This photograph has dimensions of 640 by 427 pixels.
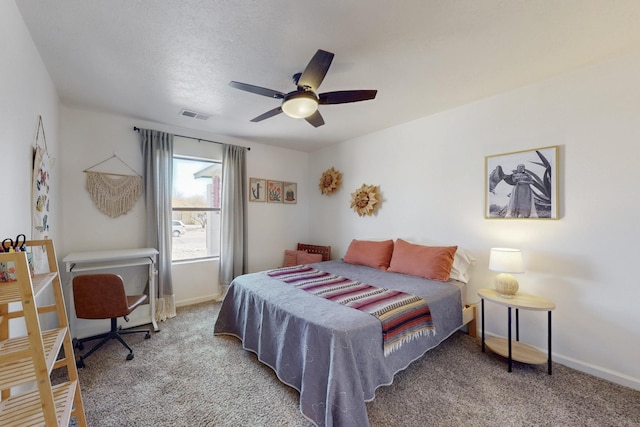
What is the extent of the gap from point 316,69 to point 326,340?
176 centimetres

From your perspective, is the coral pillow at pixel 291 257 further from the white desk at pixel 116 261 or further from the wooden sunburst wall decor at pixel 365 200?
the white desk at pixel 116 261

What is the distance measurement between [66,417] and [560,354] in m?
3.43

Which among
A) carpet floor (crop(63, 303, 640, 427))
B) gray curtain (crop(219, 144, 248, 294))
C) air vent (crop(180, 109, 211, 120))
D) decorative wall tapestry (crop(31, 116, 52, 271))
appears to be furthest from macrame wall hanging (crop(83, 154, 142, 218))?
carpet floor (crop(63, 303, 640, 427))

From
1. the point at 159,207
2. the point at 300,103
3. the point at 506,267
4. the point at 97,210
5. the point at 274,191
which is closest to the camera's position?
the point at 300,103

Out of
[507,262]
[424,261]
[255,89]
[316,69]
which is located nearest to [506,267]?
[507,262]

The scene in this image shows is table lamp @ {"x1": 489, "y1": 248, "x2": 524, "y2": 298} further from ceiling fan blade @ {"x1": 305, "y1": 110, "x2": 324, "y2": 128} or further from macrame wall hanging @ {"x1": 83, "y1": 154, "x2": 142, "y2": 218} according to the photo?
macrame wall hanging @ {"x1": 83, "y1": 154, "x2": 142, "y2": 218}

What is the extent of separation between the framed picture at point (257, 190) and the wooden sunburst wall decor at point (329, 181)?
101cm

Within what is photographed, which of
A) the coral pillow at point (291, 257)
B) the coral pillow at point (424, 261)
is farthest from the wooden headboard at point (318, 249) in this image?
the coral pillow at point (424, 261)

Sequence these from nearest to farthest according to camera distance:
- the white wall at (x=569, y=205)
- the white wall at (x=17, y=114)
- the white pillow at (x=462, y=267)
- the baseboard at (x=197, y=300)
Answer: the white wall at (x=17, y=114) → the white wall at (x=569, y=205) → the white pillow at (x=462, y=267) → the baseboard at (x=197, y=300)

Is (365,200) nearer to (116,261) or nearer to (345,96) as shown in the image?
(345,96)

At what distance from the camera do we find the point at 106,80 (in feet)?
7.59

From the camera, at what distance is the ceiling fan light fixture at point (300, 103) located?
6.21 feet

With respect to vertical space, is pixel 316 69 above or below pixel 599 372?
above

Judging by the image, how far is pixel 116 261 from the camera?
286 cm
